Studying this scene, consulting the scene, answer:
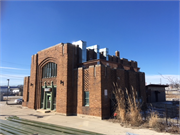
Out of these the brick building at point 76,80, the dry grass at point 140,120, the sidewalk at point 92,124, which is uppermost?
the brick building at point 76,80

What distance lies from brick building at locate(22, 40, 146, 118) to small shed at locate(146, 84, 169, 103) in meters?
5.55

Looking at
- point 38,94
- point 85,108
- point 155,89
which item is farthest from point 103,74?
point 155,89

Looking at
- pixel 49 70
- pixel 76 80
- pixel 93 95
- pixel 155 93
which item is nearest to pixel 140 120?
pixel 93 95

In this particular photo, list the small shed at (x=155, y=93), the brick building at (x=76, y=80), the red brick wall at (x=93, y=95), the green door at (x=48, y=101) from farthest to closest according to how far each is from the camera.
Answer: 1. the small shed at (x=155, y=93)
2. the green door at (x=48, y=101)
3. the brick building at (x=76, y=80)
4. the red brick wall at (x=93, y=95)

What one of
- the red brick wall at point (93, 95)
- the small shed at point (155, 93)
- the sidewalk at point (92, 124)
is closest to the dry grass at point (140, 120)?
the sidewalk at point (92, 124)

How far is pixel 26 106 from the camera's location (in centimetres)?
2216

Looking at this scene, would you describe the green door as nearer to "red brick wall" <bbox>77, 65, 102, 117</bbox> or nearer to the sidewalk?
the sidewalk

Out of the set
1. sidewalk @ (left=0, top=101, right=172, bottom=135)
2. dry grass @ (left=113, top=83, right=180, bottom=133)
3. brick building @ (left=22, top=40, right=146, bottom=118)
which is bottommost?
sidewalk @ (left=0, top=101, right=172, bottom=135)

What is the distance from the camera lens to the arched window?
1770 centimetres

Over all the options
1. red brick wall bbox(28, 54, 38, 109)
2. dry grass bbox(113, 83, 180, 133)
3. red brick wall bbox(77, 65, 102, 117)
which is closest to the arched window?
red brick wall bbox(28, 54, 38, 109)

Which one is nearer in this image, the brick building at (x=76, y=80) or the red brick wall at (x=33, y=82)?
the brick building at (x=76, y=80)

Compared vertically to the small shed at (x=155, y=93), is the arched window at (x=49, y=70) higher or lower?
higher

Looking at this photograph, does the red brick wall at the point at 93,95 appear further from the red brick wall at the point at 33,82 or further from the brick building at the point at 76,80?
the red brick wall at the point at 33,82

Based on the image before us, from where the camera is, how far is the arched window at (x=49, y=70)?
1770 centimetres
